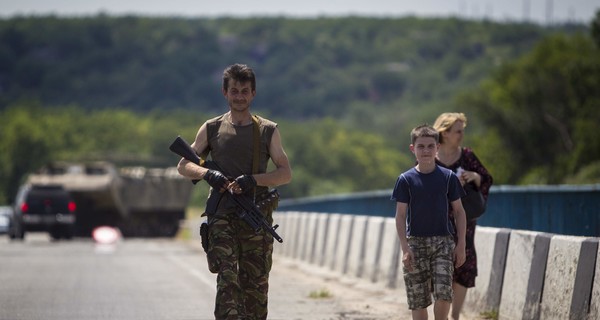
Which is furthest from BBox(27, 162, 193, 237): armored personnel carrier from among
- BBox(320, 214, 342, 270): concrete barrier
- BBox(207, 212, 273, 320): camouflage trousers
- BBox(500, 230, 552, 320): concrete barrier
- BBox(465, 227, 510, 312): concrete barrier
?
BBox(207, 212, 273, 320): camouflage trousers

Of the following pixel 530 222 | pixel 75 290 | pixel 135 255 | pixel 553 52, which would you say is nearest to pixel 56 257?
pixel 135 255

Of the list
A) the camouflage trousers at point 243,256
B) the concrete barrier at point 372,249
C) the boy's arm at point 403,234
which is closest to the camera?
the camouflage trousers at point 243,256

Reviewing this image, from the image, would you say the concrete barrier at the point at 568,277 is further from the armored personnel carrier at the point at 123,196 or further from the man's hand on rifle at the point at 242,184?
the armored personnel carrier at the point at 123,196

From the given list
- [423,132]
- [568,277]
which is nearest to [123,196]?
[568,277]

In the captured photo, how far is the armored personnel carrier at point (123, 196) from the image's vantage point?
47062 millimetres

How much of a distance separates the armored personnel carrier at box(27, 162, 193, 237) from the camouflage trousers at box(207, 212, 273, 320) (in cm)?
3646

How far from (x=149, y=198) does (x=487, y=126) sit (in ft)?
137

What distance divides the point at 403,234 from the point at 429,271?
376mm

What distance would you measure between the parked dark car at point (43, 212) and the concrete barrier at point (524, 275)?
3009 centimetres

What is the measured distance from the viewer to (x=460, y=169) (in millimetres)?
11148

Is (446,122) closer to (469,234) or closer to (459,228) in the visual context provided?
(469,234)

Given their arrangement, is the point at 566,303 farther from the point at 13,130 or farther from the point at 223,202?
the point at 13,130

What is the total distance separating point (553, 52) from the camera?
99.5 m

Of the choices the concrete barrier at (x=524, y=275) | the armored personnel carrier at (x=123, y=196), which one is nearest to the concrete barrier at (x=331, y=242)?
the concrete barrier at (x=524, y=275)
